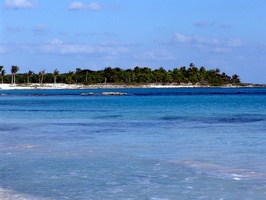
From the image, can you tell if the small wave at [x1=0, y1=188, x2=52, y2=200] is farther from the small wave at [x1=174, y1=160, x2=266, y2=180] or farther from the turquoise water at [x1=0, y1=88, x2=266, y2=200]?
the small wave at [x1=174, y1=160, x2=266, y2=180]

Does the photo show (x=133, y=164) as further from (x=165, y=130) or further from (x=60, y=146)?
(x=165, y=130)

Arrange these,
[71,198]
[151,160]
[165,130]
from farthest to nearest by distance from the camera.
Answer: [165,130]
[151,160]
[71,198]

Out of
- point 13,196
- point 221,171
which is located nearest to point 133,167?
point 221,171

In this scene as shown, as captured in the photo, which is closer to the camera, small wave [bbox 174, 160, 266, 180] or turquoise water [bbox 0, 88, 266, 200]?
turquoise water [bbox 0, 88, 266, 200]

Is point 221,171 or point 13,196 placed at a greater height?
point 221,171

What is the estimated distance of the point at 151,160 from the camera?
1862 centimetres

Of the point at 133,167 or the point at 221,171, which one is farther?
the point at 133,167

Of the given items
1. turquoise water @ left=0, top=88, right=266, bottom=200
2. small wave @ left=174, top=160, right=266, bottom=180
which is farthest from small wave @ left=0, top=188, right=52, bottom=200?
small wave @ left=174, top=160, right=266, bottom=180

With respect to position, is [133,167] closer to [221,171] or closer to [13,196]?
[221,171]

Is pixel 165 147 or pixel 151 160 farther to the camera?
pixel 165 147

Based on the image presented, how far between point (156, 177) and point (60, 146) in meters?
8.43

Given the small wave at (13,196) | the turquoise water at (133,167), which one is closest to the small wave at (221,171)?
the turquoise water at (133,167)

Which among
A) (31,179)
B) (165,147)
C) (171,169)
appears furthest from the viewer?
(165,147)

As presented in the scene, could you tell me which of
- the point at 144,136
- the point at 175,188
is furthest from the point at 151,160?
the point at 144,136
